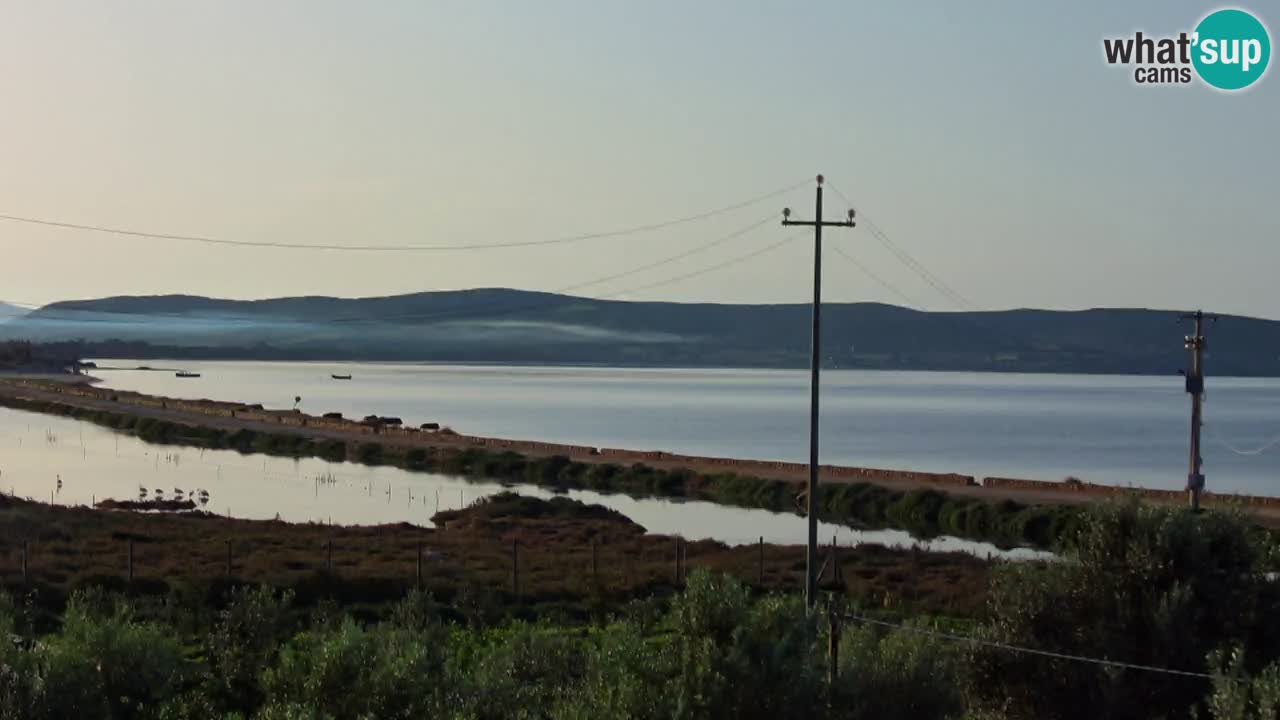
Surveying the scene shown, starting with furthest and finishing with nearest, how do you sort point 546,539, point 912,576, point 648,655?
point 546,539
point 912,576
point 648,655

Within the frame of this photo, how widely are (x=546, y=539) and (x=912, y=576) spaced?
1529cm

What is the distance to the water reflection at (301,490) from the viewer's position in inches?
2303

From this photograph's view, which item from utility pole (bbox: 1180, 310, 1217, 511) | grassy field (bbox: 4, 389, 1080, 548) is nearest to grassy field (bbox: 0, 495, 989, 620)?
utility pole (bbox: 1180, 310, 1217, 511)

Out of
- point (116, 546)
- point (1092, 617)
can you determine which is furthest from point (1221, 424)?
point (1092, 617)

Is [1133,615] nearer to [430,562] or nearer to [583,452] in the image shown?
[430,562]

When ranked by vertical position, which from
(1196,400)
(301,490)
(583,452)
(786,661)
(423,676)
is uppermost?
(1196,400)

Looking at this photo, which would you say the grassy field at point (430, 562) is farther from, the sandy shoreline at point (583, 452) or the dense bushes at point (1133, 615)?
the dense bushes at point (1133, 615)

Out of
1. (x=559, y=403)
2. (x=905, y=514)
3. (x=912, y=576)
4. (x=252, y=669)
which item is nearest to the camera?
(x=252, y=669)

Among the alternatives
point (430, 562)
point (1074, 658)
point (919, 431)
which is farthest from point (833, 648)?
point (919, 431)

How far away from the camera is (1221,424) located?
154m

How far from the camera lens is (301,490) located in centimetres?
7081

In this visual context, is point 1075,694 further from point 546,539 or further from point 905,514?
point 905,514

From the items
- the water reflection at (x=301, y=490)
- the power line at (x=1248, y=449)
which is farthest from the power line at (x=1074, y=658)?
the power line at (x=1248, y=449)

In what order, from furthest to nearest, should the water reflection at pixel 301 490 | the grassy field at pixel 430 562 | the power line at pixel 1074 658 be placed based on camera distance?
the water reflection at pixel 301 490, the grassy field at pixel 430 562, the power line at pixel 1074 658
